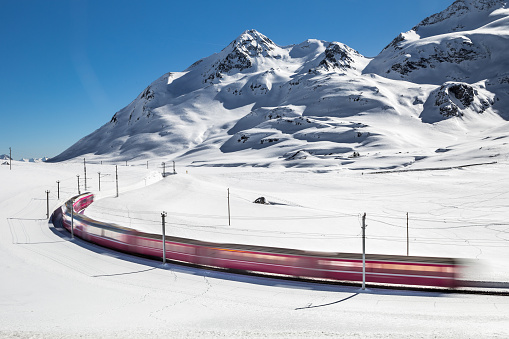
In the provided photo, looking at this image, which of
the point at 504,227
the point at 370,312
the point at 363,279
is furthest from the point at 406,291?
the point at 504,227

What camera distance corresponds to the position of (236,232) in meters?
27.9

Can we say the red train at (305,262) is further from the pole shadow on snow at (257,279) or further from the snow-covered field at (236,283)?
the snow-covered field at (236,283)

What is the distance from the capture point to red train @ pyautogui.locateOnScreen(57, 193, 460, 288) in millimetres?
10906

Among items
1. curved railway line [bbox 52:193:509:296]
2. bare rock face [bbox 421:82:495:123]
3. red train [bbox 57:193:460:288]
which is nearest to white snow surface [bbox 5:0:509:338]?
curved railway line [bbox 52:193:509:296]

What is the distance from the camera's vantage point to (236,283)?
471 inches

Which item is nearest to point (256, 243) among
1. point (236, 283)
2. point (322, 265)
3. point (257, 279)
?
point (257, 279)

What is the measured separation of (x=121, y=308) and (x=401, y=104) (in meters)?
203

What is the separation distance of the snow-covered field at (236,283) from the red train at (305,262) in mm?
535

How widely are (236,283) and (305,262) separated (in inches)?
99.6

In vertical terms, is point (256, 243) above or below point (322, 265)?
below

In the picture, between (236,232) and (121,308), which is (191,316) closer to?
(121,308)

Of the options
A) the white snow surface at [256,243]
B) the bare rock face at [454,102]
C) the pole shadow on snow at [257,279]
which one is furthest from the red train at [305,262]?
the bare rock face at [454,102]

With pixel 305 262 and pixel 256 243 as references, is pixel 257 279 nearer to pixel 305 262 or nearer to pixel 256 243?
pixel 305 262

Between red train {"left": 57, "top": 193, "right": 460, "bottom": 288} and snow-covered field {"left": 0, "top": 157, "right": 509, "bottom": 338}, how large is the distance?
0.54 m
